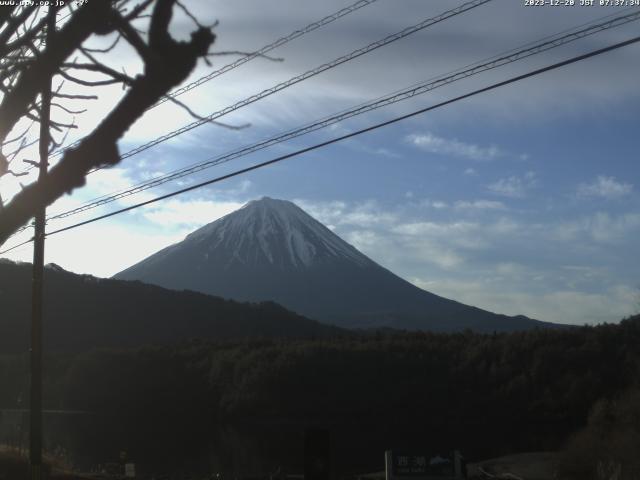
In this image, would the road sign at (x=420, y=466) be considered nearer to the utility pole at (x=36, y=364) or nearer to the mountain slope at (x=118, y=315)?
the utility pole at (x=36, y=364)

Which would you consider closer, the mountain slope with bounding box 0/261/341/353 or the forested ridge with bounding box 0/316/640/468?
the forested ridge with bounding box 0/316/640/468

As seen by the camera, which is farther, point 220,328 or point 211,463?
point 220,328

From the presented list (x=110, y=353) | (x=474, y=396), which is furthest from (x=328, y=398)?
(x=110, y=353)

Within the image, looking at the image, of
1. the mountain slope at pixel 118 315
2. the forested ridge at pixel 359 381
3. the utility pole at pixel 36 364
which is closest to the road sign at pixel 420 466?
the utility pole at pixel 36 364

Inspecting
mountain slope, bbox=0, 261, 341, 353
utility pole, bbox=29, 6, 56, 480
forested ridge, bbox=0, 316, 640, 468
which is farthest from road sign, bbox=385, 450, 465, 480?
mountain slope, bbox=0, 261, 341, 353

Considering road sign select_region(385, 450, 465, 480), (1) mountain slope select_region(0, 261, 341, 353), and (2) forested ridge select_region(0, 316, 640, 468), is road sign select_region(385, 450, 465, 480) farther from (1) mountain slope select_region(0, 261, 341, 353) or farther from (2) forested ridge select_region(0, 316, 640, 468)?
(1) mountain slope select_region(0, 261, 341, 353)

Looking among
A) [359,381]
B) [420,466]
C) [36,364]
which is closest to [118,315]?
[359,381]

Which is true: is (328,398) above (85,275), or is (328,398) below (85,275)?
below

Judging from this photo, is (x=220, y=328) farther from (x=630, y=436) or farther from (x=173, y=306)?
(x=630, y=436)
